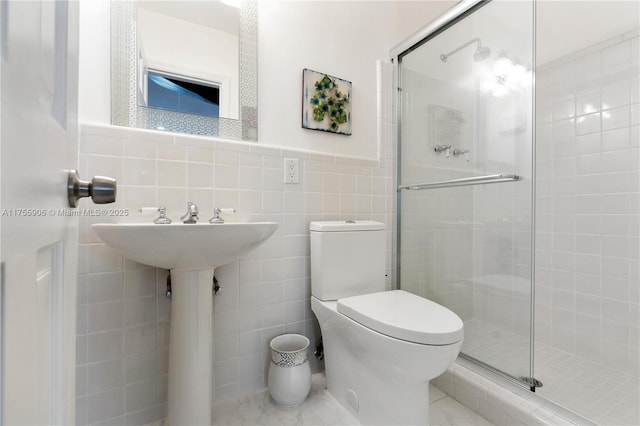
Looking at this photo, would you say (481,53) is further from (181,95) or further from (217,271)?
(217,271)

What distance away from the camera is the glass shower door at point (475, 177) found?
4.13 feet

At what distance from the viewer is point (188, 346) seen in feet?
3.22

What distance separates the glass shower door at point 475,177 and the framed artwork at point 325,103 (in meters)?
0.39

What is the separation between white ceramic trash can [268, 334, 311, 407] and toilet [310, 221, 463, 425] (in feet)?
0.46

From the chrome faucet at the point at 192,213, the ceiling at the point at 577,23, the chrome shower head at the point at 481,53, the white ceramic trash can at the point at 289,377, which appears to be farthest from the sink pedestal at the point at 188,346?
the ceiling at the point at 577,23

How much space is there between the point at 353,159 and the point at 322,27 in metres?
0.69

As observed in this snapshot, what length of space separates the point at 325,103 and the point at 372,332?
1090mm

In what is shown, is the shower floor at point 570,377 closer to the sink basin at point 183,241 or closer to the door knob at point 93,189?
the sink basin at point 183,241

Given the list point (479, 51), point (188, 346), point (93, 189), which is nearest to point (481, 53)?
point (479, 51)

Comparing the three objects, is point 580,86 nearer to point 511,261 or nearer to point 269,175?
point 511,261

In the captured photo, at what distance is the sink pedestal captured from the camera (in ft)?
3.21

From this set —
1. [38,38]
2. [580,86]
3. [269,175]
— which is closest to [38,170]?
[38,38]

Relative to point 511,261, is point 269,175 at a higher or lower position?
higher

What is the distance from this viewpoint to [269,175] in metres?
1.36
